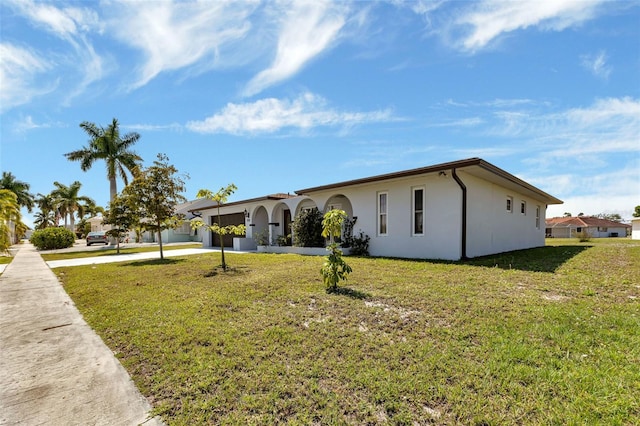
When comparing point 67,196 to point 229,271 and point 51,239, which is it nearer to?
point 51,239

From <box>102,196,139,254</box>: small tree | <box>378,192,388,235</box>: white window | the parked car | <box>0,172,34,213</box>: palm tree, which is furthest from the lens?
<box>0,172,34,213</box>: palm tree

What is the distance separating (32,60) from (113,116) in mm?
24434

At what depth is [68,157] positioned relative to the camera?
98.8 feet

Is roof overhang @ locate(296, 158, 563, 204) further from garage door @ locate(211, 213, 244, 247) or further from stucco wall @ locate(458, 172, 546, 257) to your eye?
garage door @ locate(211, 213, 244, 247)

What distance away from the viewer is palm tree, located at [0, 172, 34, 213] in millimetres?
37781

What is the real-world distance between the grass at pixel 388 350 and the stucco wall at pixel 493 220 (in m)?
4.54

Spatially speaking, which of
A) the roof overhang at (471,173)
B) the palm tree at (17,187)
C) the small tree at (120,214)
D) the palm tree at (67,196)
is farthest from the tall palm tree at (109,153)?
the roof overhang at (471,173)

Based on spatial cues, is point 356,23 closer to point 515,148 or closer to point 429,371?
point 429,371

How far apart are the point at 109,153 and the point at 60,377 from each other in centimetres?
3287

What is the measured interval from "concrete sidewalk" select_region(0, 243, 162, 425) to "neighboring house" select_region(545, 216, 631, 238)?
190ft

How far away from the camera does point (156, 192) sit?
13438 mm

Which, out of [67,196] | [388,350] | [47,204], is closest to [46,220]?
[47,204]

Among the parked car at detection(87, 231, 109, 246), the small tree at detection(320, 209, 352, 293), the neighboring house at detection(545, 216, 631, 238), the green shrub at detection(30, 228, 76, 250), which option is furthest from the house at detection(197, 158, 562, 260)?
the neighboring house at detection(545, 216, 631, 238)

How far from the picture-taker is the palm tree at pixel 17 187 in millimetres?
37781
